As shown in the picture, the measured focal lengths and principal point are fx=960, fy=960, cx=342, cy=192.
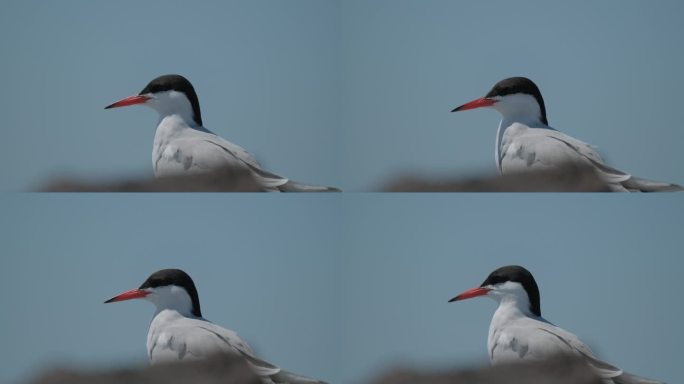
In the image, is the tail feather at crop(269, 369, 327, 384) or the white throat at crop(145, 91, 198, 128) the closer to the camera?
the white throat at crop(145, 91, 198, 128)

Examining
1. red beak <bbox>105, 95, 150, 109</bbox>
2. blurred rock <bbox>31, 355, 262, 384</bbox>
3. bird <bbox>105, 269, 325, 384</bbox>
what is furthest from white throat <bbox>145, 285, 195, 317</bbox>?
red beak <bbox>105, 95, 150, 109</bbox>

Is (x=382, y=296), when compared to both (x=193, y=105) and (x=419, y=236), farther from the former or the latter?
(x=193, y=105)

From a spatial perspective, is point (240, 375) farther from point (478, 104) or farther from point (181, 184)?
point (478, 104)

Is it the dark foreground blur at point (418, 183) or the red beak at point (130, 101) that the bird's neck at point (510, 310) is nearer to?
the dark foreground blur at point (418, 183)

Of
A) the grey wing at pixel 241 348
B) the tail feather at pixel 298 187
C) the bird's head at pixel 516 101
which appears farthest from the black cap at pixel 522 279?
the grey wing at pixel 241 348

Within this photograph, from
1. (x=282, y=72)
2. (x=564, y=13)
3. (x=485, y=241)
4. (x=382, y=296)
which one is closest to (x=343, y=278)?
(x=382, y=296)

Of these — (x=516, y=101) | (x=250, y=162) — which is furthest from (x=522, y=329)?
(x=250, y=162)

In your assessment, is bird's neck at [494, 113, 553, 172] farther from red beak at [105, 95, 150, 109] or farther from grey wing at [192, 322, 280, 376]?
red beak at [105, 95, 150, 109]
